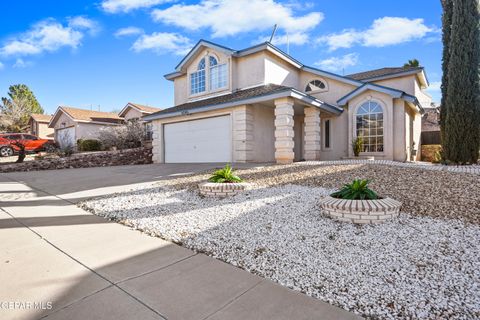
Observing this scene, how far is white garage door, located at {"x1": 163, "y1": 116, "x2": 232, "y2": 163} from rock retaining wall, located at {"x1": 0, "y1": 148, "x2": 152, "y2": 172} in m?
2.74

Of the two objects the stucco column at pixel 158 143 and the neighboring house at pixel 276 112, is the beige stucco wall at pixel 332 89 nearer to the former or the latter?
the neighboring house at pixel 276 112

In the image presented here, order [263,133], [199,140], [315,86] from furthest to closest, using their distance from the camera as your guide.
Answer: [315,86] < [199,140] < [263,133]

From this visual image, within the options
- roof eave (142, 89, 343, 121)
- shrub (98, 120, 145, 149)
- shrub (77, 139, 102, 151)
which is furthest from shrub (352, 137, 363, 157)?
shrub (77, 139, 102, 151)

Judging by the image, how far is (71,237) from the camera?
3625 millimetres

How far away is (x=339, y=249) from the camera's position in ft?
10.3

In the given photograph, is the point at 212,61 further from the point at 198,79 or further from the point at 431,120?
the point at 431,120

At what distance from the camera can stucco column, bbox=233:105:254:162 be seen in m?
11.3

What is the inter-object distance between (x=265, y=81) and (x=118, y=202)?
9.85 metres

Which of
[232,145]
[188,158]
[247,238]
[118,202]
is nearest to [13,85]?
[188,158]

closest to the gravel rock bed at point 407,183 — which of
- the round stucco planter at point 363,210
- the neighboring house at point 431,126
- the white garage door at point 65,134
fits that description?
the round stucco planter at point 363,210

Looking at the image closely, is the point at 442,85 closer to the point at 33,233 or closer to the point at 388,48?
the point at 388,48

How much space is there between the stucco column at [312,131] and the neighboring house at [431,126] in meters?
9.73

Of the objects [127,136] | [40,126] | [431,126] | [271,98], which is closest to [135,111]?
[127,136]

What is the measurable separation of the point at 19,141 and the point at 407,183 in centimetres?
2454
